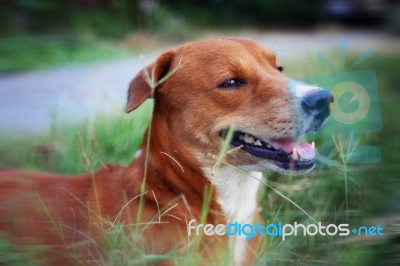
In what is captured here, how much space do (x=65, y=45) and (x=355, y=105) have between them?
13.0 feet

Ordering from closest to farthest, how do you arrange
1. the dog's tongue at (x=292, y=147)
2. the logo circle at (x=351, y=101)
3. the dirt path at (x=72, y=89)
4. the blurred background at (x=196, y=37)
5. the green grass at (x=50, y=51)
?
the dog's tongue at (x=292, y=147), the blurred background at (x=196, y=37), the logo circle at (x=351, y=101), the dirt path at (x=72, y=89), the green grass at (x=50, y=51)

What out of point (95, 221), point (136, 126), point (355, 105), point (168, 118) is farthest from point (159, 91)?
point (355, 105)

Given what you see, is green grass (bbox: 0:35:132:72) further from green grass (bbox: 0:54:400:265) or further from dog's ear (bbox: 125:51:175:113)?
dog's ear (bbox: 125:51:175:113)

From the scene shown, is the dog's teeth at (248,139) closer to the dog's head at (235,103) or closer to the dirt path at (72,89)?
the dog's head at (235,103)

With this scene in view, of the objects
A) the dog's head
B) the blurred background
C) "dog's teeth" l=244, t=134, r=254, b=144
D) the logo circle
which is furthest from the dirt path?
"dog's teeth" l=244, t=134, r=254, b=144

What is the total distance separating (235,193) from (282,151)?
0.31m

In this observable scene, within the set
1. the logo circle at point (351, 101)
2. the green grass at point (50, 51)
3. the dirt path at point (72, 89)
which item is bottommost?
the green grass at point (50, 51)

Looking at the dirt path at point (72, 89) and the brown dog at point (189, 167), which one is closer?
the brown dog at point (189, 167)

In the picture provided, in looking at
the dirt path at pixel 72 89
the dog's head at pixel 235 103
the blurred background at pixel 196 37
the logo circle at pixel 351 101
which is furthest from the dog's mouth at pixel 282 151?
the dirt path at pixel 72 89

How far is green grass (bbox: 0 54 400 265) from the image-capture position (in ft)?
8.36

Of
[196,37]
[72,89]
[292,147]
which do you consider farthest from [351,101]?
[196,37]

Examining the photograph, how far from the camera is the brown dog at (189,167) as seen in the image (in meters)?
2.60

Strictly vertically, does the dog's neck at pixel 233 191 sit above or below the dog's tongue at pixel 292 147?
below

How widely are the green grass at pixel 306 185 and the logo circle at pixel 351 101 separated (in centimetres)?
12
